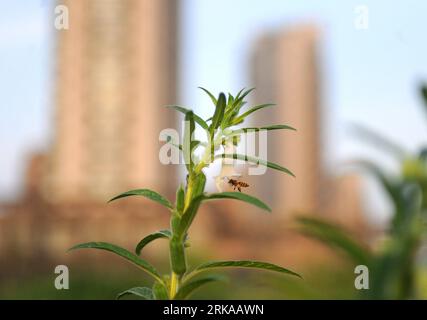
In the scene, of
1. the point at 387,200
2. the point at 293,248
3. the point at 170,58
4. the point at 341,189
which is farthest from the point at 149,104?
the point at 387,200

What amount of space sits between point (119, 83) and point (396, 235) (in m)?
55.9

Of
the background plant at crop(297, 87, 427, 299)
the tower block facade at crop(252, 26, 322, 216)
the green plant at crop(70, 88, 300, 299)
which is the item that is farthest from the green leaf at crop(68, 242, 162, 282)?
the tower block facade at crop(252, 26, 322, 216)

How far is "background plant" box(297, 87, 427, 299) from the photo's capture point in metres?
2.43

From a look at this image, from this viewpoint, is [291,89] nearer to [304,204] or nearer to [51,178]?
[304,204]

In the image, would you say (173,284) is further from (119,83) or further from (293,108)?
(293,108)

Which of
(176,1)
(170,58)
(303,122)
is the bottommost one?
(303,122)

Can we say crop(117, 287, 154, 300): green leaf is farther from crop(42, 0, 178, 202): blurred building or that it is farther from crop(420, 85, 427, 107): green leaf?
crop(42, 0, 178, 202): blurred building

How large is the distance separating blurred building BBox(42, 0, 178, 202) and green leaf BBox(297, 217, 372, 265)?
52.7 meters

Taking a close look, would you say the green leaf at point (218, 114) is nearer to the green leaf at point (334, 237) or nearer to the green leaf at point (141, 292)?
the green leaf at point (141, 292)

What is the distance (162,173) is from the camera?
56312 mm

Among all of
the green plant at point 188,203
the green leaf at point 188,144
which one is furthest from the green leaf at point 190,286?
the green leaf at point 188,144

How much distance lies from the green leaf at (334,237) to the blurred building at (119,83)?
52.7 meters
